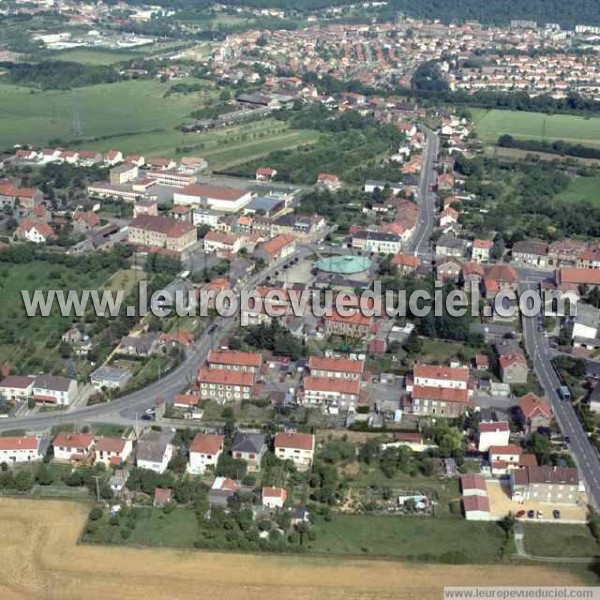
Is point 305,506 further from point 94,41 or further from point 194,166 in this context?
point 94,41

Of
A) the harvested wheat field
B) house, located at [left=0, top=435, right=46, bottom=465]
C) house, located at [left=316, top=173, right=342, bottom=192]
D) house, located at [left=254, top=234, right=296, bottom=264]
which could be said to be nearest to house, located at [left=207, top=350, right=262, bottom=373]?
house, located at [left=0, top=435, right=46, bottom=465]

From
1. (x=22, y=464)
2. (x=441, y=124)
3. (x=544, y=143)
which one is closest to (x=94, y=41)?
(x=441, y=124)

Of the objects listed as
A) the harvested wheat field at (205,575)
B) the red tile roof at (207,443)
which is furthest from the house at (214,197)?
the harvested wheat field at (205,575)

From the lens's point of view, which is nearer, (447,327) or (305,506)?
(305,506)

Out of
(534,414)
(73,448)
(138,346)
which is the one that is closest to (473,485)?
(534,414)

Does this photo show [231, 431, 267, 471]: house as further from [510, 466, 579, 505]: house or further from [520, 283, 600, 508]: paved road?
[520, 283, 600, 508]: paved road

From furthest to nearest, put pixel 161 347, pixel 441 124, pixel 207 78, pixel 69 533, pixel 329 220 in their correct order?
pixel 207 78 → pixel 441 124 → pixel 329 220 → pixel 161 347 → pixel 69 533
